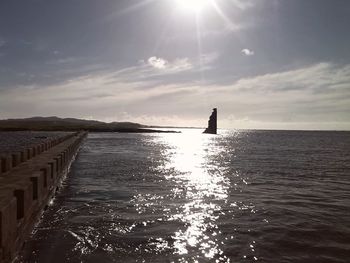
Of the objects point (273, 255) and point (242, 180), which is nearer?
point (273, 255)

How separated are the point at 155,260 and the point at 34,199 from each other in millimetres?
4500

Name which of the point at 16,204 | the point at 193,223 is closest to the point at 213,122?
the point at 193,223

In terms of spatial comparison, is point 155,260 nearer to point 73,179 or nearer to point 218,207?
point 218,207

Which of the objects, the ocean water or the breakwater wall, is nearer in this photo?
the breakwater wall

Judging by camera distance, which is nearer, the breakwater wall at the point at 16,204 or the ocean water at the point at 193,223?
the breakwater wall at the point at 16,204

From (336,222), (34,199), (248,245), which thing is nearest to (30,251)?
(34,199)

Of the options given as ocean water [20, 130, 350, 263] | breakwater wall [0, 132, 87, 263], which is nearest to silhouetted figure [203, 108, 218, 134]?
ocean water [20, 130, 350, 263]

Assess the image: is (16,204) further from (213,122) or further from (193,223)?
(213,122)

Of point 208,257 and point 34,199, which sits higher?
point 34,199

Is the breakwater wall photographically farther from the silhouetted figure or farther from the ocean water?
the silhouetted figure

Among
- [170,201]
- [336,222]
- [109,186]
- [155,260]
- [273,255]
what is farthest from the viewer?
[109,186]

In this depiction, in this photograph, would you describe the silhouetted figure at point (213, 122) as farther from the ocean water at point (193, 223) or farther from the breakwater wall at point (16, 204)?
the breakwater wall at point (16, 204)

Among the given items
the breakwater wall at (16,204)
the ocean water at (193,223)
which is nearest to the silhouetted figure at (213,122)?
the ocean water at (193,223)

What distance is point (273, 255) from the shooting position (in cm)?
948
